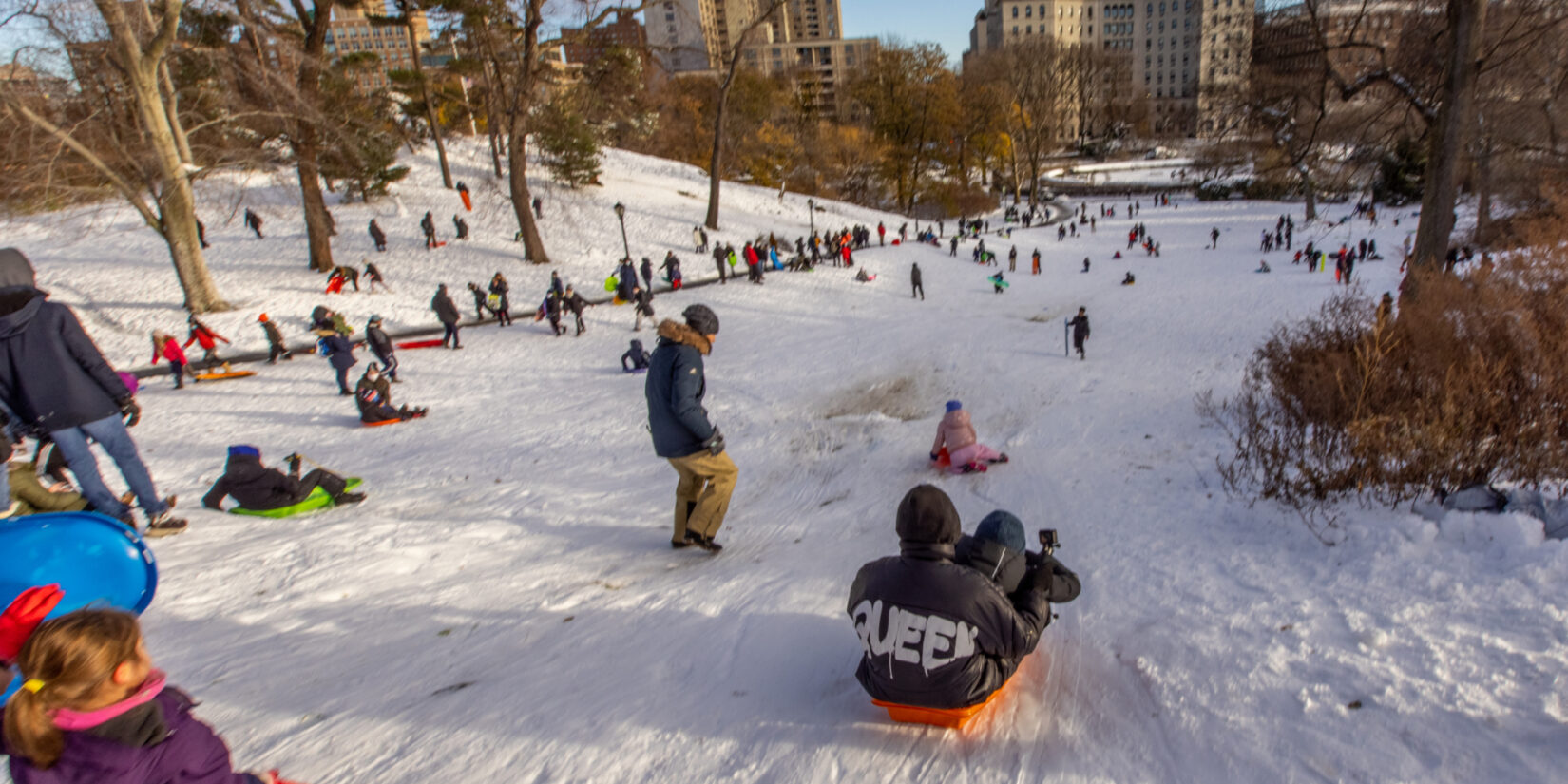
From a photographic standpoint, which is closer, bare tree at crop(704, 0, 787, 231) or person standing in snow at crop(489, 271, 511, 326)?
person standing in snow at crop(489, 271, 511, 326)

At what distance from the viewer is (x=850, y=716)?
121 inches

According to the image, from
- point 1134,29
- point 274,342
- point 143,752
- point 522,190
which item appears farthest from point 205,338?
point 1134,29

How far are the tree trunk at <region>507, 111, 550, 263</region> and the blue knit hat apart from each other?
1937 cm

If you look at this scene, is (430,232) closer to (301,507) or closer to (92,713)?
(301,507)

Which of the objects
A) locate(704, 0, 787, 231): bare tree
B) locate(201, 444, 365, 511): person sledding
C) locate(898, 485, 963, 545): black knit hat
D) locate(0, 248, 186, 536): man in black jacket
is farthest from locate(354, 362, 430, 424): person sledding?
locate(704, 0, 787, 231): bare tree

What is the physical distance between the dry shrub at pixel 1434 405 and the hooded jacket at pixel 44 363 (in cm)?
779

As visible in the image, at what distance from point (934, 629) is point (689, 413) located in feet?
7.83

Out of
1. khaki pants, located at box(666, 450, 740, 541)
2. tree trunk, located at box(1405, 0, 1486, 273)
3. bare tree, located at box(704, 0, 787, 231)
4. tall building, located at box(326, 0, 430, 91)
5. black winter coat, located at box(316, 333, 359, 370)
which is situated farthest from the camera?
bare tree, located at box(704, 0, 787, 231)

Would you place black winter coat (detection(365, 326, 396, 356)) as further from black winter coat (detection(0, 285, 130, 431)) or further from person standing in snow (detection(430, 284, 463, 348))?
black winter coat (detection(0, 285, 130, 431))

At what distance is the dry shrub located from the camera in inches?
170

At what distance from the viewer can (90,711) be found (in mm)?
1634

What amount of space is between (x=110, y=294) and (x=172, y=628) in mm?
17752

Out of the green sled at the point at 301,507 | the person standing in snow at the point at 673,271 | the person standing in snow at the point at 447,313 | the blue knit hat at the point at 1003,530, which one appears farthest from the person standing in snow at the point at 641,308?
the blue knit hat at the point at 1003,530

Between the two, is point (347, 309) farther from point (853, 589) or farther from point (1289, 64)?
point (1289, 64)
